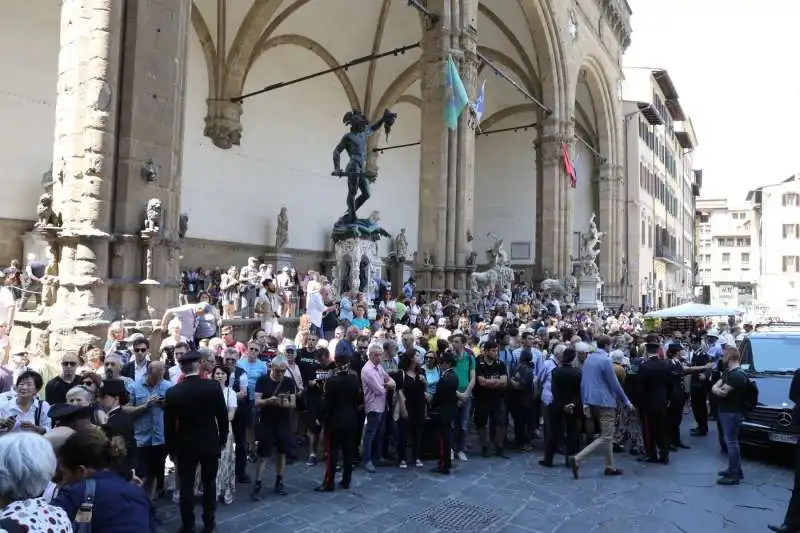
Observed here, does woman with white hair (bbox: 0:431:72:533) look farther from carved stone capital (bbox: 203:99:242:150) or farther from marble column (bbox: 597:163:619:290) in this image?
marble column (bbox: 597:163:619:290)

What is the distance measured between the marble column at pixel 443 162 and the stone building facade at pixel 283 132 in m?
0.04

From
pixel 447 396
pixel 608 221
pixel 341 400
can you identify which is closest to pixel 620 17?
pixel 608 221

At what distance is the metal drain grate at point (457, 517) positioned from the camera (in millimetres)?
5387

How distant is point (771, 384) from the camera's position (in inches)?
316

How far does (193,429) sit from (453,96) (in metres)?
13.0

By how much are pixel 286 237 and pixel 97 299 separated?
639 inches

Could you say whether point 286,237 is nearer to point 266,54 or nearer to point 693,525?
point 266,54

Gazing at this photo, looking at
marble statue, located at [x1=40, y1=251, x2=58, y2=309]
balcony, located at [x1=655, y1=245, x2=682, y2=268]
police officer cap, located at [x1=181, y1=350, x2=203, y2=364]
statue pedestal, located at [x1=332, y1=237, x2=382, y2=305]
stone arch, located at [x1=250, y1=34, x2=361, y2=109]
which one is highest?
stone arch, located at [x1=250, y1=34, x2=361, y2=109]

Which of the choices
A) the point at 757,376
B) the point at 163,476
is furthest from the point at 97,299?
the point at 757,376

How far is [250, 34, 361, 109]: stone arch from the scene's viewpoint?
952 inches

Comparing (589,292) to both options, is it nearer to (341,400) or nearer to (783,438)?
(783,438)

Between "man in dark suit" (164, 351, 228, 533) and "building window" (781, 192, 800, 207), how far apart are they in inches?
2493

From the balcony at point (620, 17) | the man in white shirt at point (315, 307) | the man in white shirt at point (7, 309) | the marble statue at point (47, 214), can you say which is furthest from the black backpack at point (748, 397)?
the balcony at point (620, 17)

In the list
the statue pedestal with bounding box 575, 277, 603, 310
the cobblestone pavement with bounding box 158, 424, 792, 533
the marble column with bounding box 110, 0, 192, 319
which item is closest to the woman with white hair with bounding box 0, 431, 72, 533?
the cobblestone pavement with bounding box 158, 424, 792, 533
